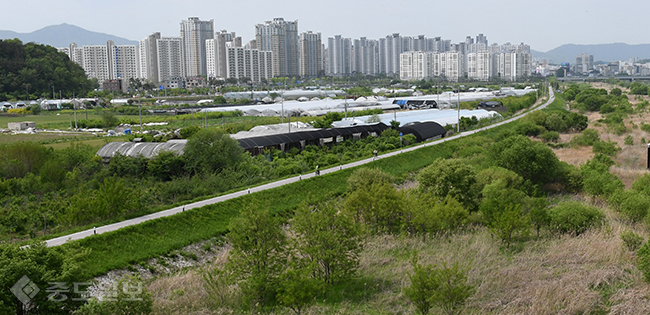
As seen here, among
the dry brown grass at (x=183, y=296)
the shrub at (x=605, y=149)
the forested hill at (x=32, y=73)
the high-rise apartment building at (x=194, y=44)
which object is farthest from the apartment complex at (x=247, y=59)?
the dry brown grass at (x=183, y=296)

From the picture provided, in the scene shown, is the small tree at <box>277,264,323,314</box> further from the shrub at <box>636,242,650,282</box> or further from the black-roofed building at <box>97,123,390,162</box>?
the black-roofed building at <box>97,123,390,162</box>

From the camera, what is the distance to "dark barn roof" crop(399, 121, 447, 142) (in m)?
36.6

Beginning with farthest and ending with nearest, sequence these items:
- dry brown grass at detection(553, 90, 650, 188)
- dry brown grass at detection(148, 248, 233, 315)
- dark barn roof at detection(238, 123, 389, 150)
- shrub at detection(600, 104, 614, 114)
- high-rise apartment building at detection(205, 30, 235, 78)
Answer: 1. high-rise apartment building at detection(205, 30, 235, 78)
2. shrub at detection(600, 104, 614, 114)
3. dark barn roof at detection(238, 123, 389, 150)
4. dry brown grass at detection(553, 90, 650, 188)
5. dry brown grass at detection(148, 248, 233, 315)

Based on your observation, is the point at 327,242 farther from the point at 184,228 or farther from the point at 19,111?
the point at 19,111

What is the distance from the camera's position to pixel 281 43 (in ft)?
535

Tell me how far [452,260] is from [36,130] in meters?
38.2

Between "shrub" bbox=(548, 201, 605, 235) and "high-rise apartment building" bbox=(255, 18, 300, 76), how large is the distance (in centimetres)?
14617

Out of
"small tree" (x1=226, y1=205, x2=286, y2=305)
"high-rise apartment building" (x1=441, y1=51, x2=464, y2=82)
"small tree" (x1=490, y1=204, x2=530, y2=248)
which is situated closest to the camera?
"small tree" (x1=226, y1=205, x2=286, y2=305)

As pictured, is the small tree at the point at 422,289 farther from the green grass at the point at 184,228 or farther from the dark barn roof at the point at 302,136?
the dark barn roof at the point at 302,136

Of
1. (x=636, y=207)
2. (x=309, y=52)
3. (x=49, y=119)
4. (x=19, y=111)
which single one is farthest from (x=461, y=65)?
(x=636, y=207)

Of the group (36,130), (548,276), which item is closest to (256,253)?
(548,276)
